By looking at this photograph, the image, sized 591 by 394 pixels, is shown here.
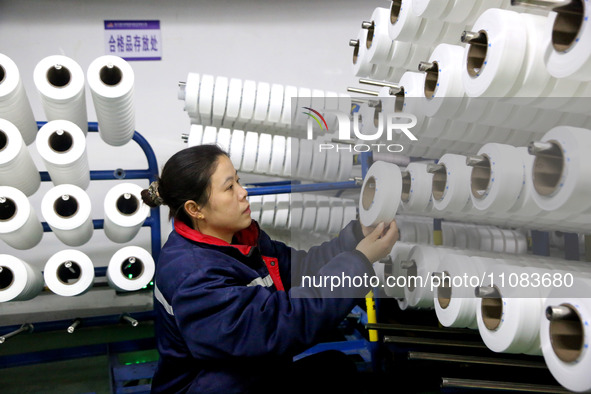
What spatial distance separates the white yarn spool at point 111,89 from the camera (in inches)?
66.6

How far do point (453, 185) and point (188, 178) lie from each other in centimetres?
70

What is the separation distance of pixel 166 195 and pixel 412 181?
27.4 inches

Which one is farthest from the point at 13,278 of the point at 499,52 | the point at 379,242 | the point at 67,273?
the point at 499,52

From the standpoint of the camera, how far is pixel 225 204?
4.14 ft

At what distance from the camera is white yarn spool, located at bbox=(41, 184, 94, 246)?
→ 5.66 ft

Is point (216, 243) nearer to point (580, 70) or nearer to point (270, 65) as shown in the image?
point (580, 70)

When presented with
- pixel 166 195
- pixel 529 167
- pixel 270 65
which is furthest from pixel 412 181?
pixel 270 65

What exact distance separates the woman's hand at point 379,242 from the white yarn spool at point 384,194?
0.9 inches

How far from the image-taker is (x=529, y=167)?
0.87m

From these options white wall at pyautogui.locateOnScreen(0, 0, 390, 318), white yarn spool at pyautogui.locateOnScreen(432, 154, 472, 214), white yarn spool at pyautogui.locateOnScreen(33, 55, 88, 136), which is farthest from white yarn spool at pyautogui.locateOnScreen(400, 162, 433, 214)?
white wall at pyautogui.locateOnScreen(0, 0, 390, 318)

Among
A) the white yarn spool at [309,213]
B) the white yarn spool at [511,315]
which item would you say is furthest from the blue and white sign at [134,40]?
the white yarn spool at [511,315]

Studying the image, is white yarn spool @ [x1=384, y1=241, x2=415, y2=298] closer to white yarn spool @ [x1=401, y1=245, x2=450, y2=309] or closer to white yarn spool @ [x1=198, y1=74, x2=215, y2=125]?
white yarn spool @ [x1=401, y1=245, x2=450, y2=309]

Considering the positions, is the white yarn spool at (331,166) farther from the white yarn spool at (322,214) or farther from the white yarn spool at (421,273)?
the white yarn spool at (421,273)

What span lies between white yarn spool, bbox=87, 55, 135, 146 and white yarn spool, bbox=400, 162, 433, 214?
111cm
